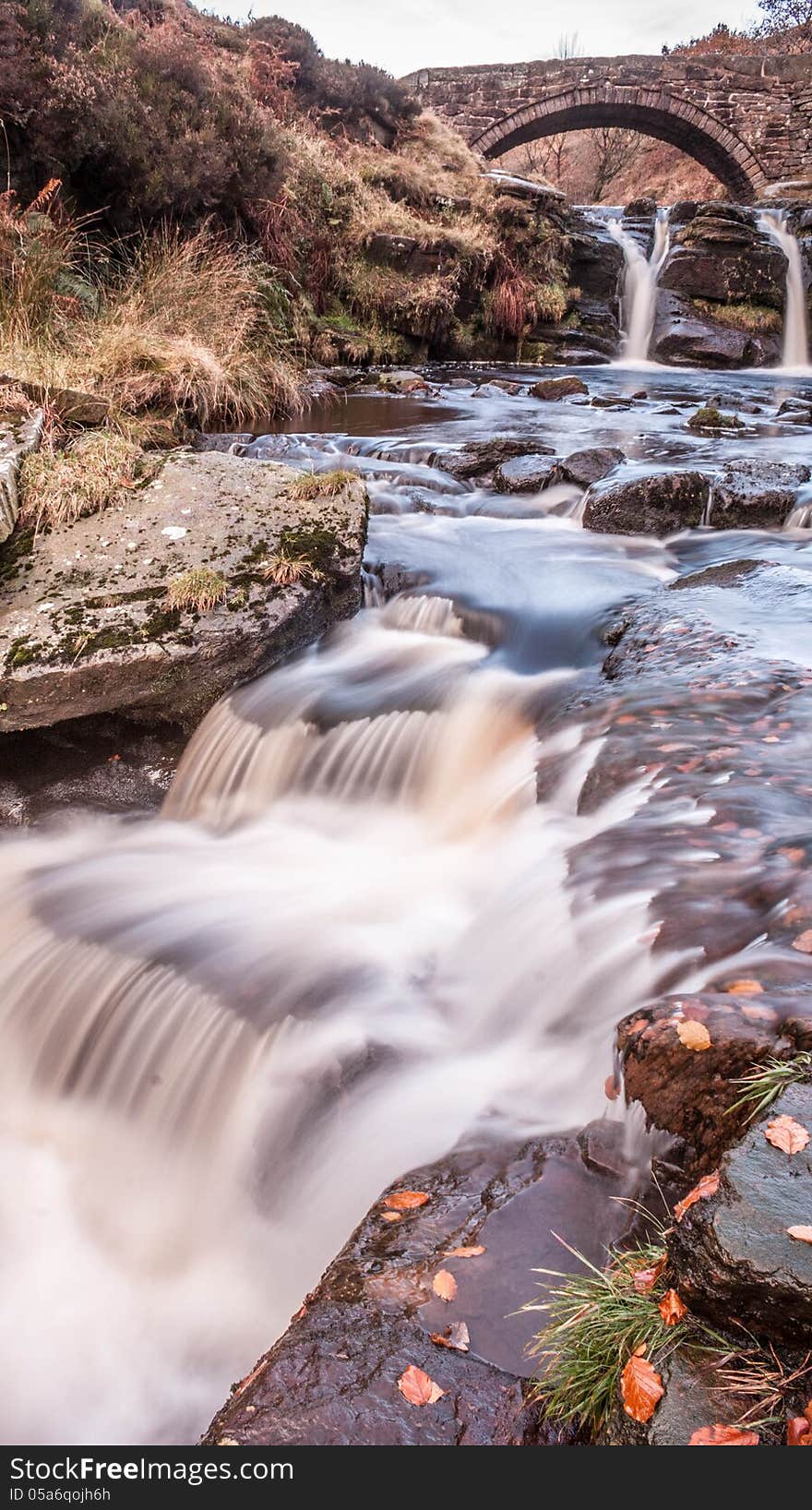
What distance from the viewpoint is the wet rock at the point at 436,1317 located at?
1506 mm

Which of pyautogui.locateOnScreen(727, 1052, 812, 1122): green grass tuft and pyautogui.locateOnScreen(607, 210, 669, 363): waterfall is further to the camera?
pyautogui.locateOnScreen(607, 210, 669, 363): waterfall

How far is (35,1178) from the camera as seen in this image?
2762 millimetres

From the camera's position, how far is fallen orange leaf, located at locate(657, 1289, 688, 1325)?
142 cm

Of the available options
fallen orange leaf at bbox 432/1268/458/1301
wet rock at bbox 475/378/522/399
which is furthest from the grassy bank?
fallen orange leaf at bbox 432/1268/458/1301

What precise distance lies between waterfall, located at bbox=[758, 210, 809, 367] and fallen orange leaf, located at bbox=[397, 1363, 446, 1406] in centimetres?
1824

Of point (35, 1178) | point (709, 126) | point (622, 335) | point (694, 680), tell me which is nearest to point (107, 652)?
point (35, 1178)

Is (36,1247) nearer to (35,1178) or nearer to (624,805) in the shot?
(35,1178)

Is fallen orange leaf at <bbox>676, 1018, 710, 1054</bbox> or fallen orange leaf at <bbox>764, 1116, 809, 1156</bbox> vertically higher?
fallen orange leaf at <bbox>764, 1116, 809, 1156</bbox>

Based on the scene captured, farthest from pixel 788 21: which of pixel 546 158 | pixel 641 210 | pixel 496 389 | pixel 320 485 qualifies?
pixel 320 485

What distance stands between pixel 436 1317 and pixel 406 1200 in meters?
0.37

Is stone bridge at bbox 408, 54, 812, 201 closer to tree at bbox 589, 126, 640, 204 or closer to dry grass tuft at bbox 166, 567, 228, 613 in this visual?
tree at bbox 589, 126, 640, 204

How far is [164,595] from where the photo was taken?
4430mm

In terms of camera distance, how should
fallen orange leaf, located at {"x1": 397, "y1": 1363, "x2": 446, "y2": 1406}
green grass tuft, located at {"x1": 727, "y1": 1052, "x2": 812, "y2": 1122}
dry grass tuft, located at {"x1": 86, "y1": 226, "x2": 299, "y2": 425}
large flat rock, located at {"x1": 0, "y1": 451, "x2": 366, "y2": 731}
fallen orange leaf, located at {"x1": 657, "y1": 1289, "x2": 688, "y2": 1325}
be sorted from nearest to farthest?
fallen orange leaf, located at {"x1": 657, "y1": 1289, "x2": 688, "y2": 1325}
fallen orange leaf, located at {"x1": 397, "y1": 1363, "x2": 446, "y2": 1406}
green grass tuft, located at {"x1": 727, "y1": 1052, "x2": 812, "y2": 1122}
large flat rock, located at {"x1": 0, "y1": 451, "x2": 366, "y2": 731}
dry grass tuft, located at {"x1": 86, "y1": 226, "x2": 299, "y2": 425}
